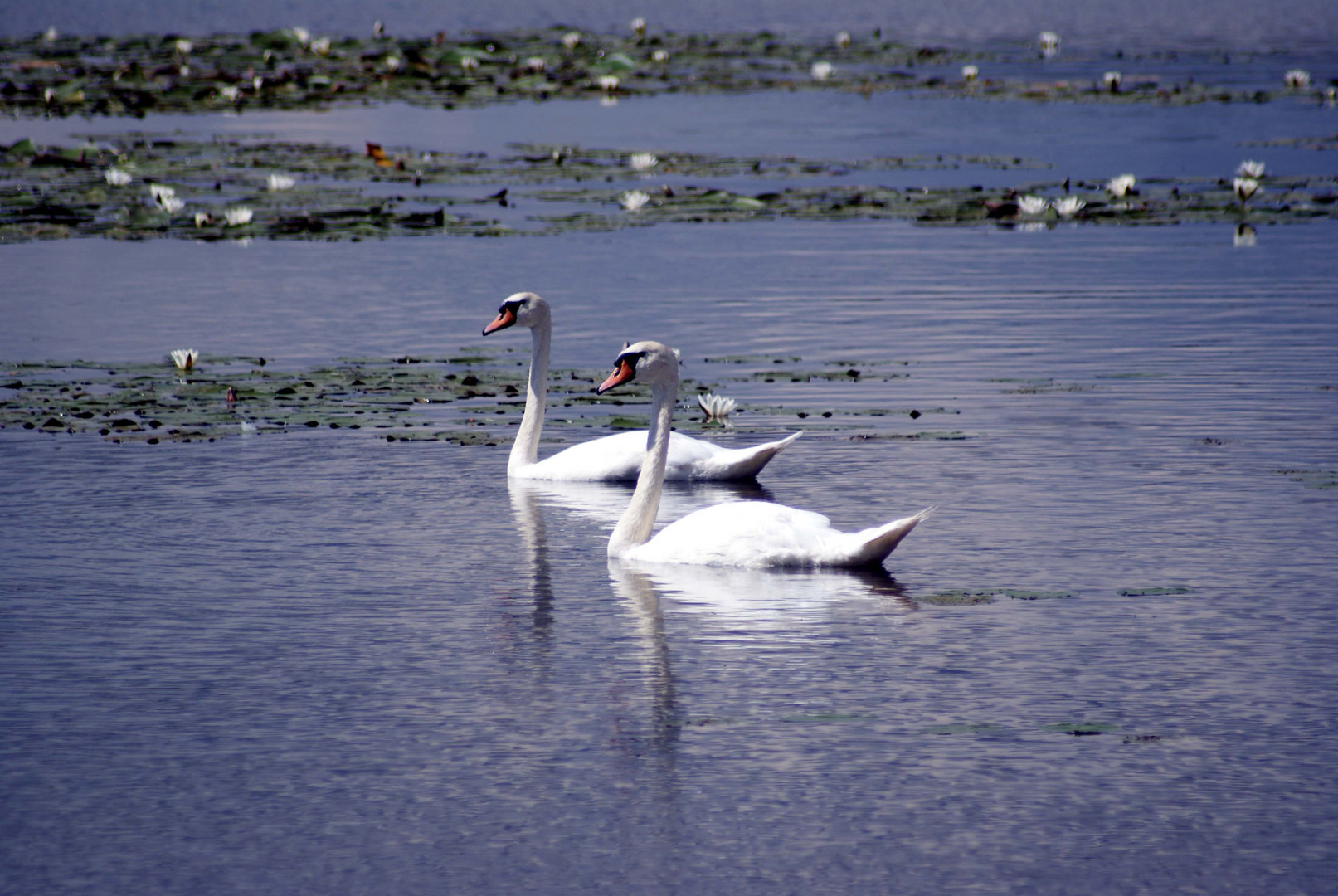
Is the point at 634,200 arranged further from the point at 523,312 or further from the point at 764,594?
the point at 764,594

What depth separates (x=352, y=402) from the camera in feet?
50.1

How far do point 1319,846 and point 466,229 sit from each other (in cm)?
1908

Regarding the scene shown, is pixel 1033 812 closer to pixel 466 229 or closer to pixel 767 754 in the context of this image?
pixel 767 754

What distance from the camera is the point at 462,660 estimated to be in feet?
29.6

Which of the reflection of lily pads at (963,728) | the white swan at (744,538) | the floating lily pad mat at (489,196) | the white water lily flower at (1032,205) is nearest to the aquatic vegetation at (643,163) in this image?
the floating lily pad mat at (489,196)

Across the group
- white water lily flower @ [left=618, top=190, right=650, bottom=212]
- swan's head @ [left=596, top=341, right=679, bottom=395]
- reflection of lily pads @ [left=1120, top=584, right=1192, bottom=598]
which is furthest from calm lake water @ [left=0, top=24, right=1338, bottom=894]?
white water lily flower @ [left=618, top=190, right=650, bottom=212]

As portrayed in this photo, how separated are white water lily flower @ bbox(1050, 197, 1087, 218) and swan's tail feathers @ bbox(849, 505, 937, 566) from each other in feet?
52.5

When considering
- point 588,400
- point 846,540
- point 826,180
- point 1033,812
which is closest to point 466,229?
point 826,180

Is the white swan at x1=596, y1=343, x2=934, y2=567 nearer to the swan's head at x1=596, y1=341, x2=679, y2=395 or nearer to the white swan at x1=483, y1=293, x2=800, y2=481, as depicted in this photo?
the swan's head at x1=596, y1=341, x2=679, y2=395

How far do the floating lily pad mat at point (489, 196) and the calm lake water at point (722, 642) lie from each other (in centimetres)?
606

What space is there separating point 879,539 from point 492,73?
39206 millimetres

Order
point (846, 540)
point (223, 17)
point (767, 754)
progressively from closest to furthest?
1. point (767, 754)
2. point (846, 540)
3. point (223, 17)

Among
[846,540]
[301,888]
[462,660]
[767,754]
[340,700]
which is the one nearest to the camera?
[301,888]

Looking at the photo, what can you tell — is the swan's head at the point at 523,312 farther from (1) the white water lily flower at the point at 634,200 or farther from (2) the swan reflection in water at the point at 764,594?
(1) the white water lily flower at the point at 634,200
